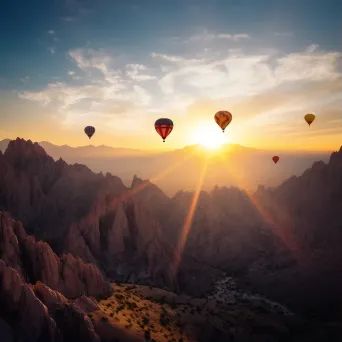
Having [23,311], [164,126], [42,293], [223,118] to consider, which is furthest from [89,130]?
[23,311]

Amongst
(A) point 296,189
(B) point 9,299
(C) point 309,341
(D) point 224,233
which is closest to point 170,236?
(D) point 224,233

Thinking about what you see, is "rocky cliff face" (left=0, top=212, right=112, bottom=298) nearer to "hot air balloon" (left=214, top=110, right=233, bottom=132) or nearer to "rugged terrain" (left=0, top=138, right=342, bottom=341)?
"rugged terrain" (left=0, top=138, right=342, bottom=341)

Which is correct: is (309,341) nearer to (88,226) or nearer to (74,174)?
(88,226)

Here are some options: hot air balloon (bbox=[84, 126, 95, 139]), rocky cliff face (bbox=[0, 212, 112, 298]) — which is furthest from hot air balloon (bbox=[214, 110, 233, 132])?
rocky cliff face (bbox=[0, 212, 112, 298])

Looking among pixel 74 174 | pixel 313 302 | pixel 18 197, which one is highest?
pixel 74 174

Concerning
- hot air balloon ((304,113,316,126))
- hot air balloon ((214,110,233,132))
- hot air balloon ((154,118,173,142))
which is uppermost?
hot air balloon ((304,113,316,126))

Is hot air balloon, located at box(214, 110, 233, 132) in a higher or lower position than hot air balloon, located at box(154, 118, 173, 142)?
higher

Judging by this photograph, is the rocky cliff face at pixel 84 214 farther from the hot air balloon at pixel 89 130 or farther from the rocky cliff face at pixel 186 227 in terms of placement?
the hot air balloon at pixel 89 130

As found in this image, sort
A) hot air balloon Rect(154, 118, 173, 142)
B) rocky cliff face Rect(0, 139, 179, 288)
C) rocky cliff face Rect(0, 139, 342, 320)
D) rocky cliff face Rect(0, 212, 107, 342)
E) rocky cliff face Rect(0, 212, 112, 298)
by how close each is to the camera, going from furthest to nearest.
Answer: rocky cliff face Rect(0, 139, 342, 320) → rocky cliff face Rect(0, 139, 179, 288) → hot air balloon Rect(154, 118, 173, 142) → rocky cliff face Rect(0, 212, 112, 298) → rocky cliff face Rect(0, 212, 107, 342)
